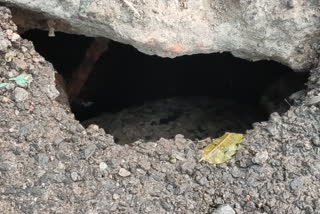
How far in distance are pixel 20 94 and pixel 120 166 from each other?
433 mm

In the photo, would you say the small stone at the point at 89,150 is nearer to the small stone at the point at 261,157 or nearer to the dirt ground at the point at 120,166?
the dirt ground at the point at 120,166

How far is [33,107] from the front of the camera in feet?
5.18

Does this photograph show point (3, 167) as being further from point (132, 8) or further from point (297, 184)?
point (297, 184)

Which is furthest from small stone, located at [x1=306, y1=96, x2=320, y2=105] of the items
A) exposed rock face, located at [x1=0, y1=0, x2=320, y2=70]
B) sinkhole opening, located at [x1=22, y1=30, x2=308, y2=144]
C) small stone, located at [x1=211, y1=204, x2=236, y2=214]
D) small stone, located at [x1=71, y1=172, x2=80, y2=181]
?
small stone, located at [x1=71, y1=172, x2=80, y2=181]

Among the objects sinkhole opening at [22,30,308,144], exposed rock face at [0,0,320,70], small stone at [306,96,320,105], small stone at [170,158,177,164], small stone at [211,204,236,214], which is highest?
exposed rock face at [0,0,320,70]

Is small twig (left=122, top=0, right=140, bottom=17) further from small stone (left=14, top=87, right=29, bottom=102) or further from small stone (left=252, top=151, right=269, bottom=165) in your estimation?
small stone (left=252, top=151, right=269, bottom=165)

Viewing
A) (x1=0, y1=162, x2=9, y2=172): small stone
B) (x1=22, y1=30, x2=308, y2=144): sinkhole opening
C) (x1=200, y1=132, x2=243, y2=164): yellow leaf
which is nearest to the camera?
(x1=0, y1=162, x2=9, y2=172): small stone

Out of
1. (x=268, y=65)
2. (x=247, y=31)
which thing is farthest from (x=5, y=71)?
(x=268, y=65)

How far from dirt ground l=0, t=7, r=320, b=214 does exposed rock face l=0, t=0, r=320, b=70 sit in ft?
0.64

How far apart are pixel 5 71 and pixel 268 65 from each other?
56.6 inches

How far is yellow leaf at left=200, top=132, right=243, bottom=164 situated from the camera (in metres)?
1.59

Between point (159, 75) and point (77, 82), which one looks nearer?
point (77, 82)

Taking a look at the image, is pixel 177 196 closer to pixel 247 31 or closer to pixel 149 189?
pixel 149 189

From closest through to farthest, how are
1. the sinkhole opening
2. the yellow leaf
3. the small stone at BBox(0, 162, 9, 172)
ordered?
the small stone at BBox(0, 162, 9, 172), the yellow leaf, the sinkhole opening
